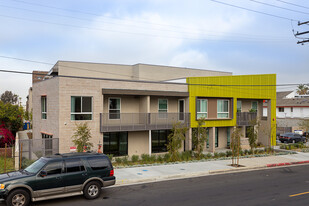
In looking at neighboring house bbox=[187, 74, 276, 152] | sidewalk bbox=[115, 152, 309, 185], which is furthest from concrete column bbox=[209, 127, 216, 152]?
sidewalk bbox=[115, 152, 309, 185]

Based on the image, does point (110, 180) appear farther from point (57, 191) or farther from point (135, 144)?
point (135, 144)

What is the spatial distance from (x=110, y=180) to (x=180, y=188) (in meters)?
3.36

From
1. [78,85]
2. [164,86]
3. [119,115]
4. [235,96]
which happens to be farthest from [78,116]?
[235,96]

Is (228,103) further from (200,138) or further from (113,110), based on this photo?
(113,110)

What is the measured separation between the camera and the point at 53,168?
1013 cm

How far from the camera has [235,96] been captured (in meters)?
27.6

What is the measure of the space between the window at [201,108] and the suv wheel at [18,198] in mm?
18201

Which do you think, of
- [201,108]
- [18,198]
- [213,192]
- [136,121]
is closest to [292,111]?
[201,108]

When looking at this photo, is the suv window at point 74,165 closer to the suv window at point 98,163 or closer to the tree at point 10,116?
the suv window at point 98,163

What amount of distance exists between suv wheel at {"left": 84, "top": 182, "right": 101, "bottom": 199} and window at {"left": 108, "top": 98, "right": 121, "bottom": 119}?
11729mm

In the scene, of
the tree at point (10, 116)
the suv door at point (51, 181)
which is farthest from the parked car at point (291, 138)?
the tree at point (10, 116)

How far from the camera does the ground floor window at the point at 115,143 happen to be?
2208cm

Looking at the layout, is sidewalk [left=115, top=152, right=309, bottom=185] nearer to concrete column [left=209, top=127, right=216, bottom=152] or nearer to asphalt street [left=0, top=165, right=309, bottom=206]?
asphalt street [left=0, top=165, right=309, bottom=206]

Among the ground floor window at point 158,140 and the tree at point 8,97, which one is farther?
the tree at point 8,97
